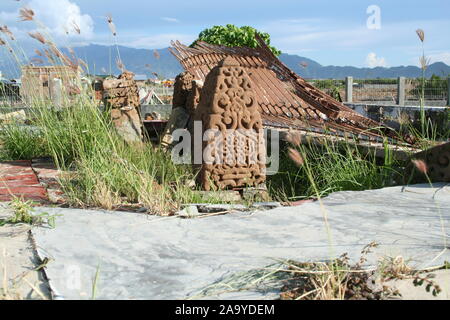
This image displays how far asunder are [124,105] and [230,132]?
2.00m

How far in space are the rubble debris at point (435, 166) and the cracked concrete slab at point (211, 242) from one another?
1.53 feet

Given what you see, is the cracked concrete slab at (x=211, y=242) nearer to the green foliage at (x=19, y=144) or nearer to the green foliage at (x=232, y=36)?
the green foliage at (x=19, y=144)

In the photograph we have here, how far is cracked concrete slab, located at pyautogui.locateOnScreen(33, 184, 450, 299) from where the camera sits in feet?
6.47

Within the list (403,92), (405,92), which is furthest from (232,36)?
(403,92)

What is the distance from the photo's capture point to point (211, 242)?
2.46 metres

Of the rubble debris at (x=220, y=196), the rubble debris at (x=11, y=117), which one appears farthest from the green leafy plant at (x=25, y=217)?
the rubble debris at (x=11, y=117)

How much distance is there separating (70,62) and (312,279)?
11.5 feet

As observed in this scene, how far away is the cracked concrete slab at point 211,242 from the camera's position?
1972 mm

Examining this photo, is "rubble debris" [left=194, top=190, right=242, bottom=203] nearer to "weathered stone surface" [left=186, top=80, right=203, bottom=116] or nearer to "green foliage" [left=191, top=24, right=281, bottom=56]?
"weathered stone surface" [left=186, top=80, right=203, bottom=116]

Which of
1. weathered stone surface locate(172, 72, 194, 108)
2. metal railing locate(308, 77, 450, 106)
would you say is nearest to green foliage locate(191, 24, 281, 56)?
metal railing locate(308, 77, 450, 106)

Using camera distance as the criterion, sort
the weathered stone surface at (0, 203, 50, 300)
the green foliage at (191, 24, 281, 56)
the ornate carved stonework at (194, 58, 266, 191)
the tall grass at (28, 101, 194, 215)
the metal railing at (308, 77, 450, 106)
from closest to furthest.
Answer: the weathered stone surface at (0, 203, 50, 300) → the tall grass at (28, 101, 194, 215) → the ornate carved stonework at (194, 58, 266, 191) → the metal railing at (308, 77, 450, 106) → the green foliage at (191, 24, 281, 56)

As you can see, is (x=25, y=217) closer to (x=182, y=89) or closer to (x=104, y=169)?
(x=104, y=169)

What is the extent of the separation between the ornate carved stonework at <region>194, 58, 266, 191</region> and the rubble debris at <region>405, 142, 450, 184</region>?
1146 mm
